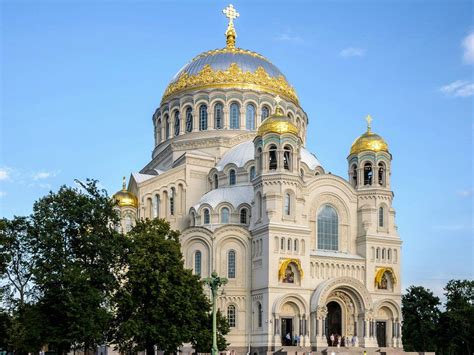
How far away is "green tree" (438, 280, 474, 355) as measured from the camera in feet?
168

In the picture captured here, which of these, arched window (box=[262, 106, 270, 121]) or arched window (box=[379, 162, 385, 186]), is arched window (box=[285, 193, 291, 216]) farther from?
arched window (box=[262, 106, 270, 121])

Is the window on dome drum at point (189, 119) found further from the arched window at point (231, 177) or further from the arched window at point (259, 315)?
the arched window at point (259, 315)

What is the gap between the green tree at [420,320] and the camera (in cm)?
5322

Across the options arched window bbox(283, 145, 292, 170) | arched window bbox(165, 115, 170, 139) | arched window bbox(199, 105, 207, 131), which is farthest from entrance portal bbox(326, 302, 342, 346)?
arched window bbox(165, 115, 170, 139)

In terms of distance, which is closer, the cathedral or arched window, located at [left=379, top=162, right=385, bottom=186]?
the cathedral

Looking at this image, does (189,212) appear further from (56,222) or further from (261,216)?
(56,222)

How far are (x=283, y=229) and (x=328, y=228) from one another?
4.75 meters

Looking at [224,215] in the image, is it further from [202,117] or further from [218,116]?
[202,117]

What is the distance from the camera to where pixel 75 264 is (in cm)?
3425

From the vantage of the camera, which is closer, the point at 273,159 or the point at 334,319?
the point at 273,159

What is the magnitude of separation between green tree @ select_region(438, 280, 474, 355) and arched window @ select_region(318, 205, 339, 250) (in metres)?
11.8

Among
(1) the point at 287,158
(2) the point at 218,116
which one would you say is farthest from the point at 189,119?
(1) the point at 287,158

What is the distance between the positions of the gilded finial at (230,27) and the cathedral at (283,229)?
9.40 m

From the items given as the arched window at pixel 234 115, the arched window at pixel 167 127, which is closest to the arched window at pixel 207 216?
the arched window at pixel 234 115
